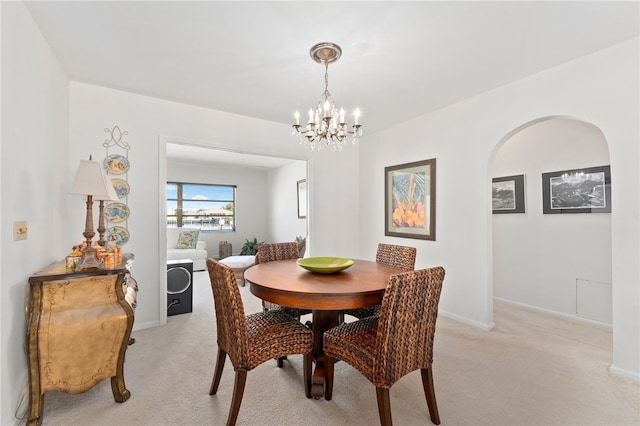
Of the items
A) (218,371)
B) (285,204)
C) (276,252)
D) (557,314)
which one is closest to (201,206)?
(285,204)

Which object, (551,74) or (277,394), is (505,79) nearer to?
(551,74)

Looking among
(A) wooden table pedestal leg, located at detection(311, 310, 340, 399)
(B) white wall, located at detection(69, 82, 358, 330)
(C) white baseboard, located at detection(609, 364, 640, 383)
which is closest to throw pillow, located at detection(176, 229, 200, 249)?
(B) white wall, located at detection(69, 82, 358, 330)

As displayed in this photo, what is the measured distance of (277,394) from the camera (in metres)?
1.96

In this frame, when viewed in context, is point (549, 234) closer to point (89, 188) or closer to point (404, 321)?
point (404, 321)

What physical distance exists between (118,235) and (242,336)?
216 cm

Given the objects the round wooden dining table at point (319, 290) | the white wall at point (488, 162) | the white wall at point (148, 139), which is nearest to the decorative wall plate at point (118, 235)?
the white wall at point (148, 139)

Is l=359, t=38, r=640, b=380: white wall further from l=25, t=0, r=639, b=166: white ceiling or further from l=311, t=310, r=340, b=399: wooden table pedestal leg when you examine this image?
l=311, t=310, r=340, b=399: wooden table pedestal leg

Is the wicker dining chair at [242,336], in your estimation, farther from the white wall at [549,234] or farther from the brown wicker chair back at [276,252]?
the white wall at [549,234]

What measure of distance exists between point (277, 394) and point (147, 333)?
5.87 feet

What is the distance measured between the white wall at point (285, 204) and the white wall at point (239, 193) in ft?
0.82

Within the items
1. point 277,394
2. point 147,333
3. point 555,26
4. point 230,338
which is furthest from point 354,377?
point 555,26

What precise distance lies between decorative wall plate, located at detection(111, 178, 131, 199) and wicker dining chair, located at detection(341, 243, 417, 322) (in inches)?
98.7

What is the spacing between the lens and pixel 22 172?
1768 mm

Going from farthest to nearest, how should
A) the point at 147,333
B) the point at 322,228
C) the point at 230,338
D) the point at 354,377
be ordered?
the point at 322,228, the point at 147,333, the point at 354,377, the point at 230,338
